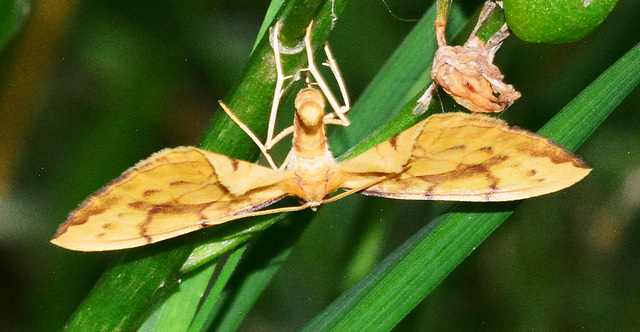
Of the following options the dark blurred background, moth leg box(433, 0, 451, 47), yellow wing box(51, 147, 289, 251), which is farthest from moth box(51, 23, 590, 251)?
the dark blurred background

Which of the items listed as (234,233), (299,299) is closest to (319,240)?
(299,299)

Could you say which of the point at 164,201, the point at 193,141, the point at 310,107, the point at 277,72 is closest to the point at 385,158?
the point at 310,107

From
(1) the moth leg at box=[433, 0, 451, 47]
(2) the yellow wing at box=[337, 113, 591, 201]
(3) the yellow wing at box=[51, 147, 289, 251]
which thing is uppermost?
(3) the yellow wing at box=[51, 147, 289, 251]

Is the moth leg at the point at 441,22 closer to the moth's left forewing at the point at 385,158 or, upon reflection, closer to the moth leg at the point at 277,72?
the moth's left forewing at the point at 385,158

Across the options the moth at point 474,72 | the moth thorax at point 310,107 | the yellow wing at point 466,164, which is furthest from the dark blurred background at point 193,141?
the moth at point 474,72

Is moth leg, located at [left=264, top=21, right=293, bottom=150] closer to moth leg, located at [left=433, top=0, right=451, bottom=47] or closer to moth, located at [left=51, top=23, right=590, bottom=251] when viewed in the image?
moth, located at [left=51, top=23, right=590, bottom=251]

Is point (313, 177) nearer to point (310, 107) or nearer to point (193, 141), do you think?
point (310, 107)
